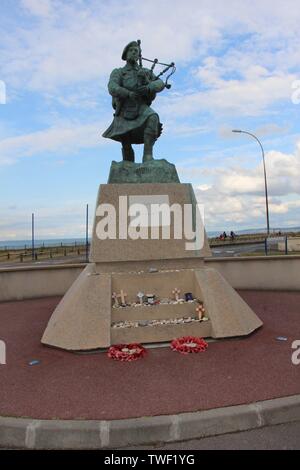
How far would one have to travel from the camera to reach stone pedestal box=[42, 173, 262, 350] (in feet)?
20.3

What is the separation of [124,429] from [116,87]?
249 inches

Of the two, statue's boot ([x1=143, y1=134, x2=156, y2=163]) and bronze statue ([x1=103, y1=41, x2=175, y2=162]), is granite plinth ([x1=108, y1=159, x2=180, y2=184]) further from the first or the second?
bronze statue ([x1=103, y1=41, x2=175, y2=162])

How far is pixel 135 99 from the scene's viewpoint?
8.08 meters

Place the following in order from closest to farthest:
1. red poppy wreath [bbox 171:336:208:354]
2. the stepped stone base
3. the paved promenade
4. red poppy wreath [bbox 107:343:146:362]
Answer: the paved promenade → red poppy wreath [bbox 107:343:146:362] → red poppy wreath [bbox 171:336:208:354] → the stepped stone base

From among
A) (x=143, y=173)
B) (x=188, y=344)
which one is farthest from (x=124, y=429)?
(x=143, y=173)

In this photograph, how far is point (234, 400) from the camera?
13.2 ft

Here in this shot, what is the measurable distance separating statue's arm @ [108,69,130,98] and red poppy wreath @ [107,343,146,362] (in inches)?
191

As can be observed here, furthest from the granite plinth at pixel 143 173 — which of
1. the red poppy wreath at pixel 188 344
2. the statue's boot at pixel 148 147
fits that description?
the red poppy wreath at pixel 188 344

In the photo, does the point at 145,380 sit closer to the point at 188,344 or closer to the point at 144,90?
the point at 188,344

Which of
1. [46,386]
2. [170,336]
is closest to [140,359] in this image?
[170,336]

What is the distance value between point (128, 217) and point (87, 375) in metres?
3.17

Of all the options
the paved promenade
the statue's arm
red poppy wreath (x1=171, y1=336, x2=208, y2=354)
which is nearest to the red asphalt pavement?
the paved promenade

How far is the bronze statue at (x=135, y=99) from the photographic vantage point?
25.9 ft
